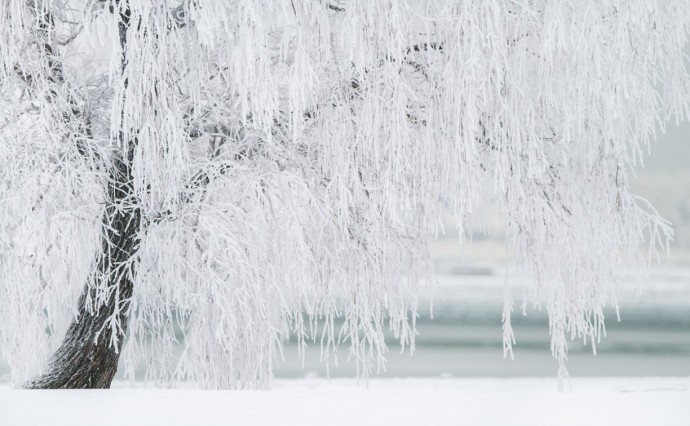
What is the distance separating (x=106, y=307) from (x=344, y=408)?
Answer: 7.28 ft

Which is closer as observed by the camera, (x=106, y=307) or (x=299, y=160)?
(x=299, y=160)

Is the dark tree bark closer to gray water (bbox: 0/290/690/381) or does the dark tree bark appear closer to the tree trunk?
the tree trunk

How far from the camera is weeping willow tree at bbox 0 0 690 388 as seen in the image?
413cm

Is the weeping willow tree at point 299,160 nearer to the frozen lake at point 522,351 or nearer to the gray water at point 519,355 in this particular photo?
the frozen lake at point 522,351

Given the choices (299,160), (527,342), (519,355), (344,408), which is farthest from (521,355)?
(344,408)

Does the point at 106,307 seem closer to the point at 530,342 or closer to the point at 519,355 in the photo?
the point at 519,355

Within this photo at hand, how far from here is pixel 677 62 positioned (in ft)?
15.3

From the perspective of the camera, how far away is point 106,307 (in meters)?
4.77

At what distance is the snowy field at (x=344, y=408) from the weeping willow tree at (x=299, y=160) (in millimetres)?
832

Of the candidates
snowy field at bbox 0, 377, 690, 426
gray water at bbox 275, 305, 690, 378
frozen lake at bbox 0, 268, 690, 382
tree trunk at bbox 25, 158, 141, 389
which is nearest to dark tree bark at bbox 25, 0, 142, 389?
tree trunk at bbox 25, 158, 141, 389

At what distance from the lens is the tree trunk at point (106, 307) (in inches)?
177

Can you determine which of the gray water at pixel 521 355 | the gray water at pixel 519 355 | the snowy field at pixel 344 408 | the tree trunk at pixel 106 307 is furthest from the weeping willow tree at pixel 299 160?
the gray water at pixel 519 355

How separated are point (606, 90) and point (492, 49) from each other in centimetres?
60

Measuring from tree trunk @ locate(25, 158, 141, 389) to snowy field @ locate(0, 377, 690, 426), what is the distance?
1126mm
